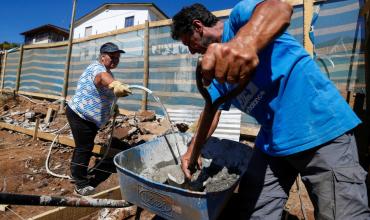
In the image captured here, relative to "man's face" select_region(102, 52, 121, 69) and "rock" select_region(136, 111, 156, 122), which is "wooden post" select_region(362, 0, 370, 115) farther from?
"rock" select_region(136, 111, 156, 122)

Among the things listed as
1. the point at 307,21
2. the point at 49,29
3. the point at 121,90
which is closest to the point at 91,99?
the point at 121,90

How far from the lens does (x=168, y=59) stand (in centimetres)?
564

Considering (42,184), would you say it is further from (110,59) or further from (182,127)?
(182,127)

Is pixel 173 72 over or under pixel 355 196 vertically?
over

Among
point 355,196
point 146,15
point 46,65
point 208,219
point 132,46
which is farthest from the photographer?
point 146,15

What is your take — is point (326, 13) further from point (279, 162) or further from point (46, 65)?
point (46, 65)

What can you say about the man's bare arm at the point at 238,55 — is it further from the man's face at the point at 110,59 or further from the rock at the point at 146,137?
the rock at the point at 146,137

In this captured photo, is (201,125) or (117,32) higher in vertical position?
(117,32)

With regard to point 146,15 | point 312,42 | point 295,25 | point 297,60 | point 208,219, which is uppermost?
point 146,15

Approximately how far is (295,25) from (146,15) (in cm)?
2387

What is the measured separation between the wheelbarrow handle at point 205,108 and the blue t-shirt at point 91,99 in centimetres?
194

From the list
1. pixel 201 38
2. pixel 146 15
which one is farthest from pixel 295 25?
pixel 146 15

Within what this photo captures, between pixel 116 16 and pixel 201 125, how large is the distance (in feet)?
94.0

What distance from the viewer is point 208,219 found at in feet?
5.44
